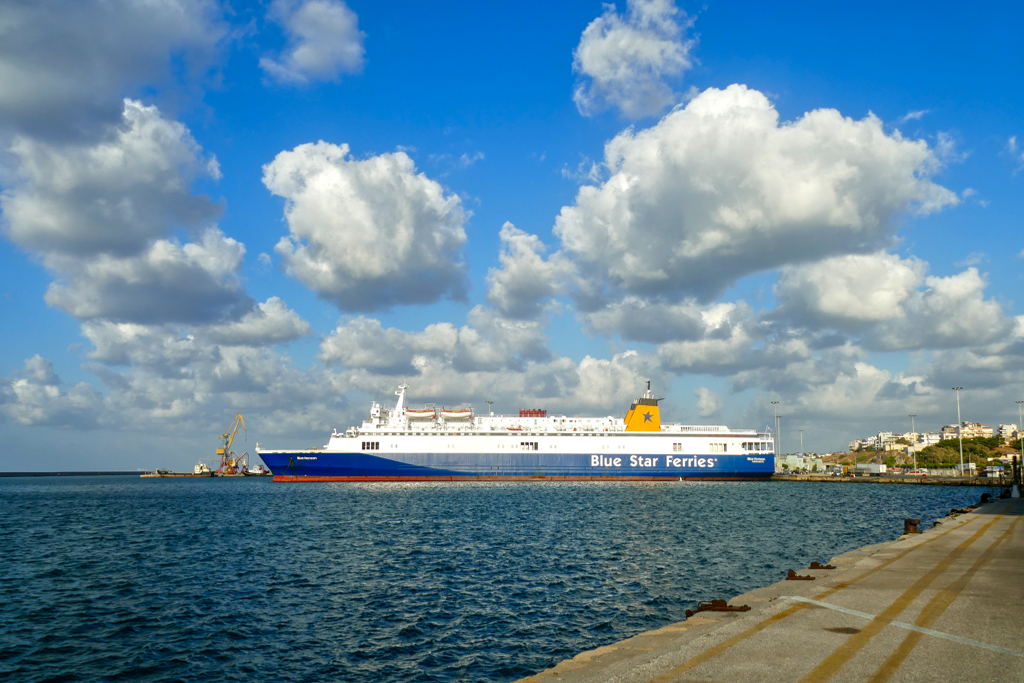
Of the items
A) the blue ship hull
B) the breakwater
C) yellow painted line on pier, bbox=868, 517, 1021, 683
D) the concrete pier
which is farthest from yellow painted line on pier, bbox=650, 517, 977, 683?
the breakwater

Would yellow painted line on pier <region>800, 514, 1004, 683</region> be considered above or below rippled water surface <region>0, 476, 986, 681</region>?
above

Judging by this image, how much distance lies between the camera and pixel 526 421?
94500 millimetres

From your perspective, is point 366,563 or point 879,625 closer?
point 879,625

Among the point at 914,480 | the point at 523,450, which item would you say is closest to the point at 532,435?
the point at 523,450

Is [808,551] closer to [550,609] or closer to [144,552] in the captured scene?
[550,609]

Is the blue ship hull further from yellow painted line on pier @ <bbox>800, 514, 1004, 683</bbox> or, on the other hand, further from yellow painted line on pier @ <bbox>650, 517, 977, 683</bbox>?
yellow painted line on pier @ <bbox>650, 517, 977, 683</bbox>

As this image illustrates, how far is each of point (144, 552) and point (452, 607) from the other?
2081cm

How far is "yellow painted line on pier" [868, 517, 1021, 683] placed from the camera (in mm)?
8133

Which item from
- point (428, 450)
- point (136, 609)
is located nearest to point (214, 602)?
point (136, 609)

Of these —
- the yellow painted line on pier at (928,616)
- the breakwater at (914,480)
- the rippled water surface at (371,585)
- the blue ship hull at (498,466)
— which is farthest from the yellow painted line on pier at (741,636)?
the breakwater at (914,480)

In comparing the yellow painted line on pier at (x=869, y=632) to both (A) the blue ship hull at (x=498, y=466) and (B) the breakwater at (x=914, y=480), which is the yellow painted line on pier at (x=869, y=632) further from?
(B) the breakwater at (x=914, y=480)

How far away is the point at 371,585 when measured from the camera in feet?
72.2

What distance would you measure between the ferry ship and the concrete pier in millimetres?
75065

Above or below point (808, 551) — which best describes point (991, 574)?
above
